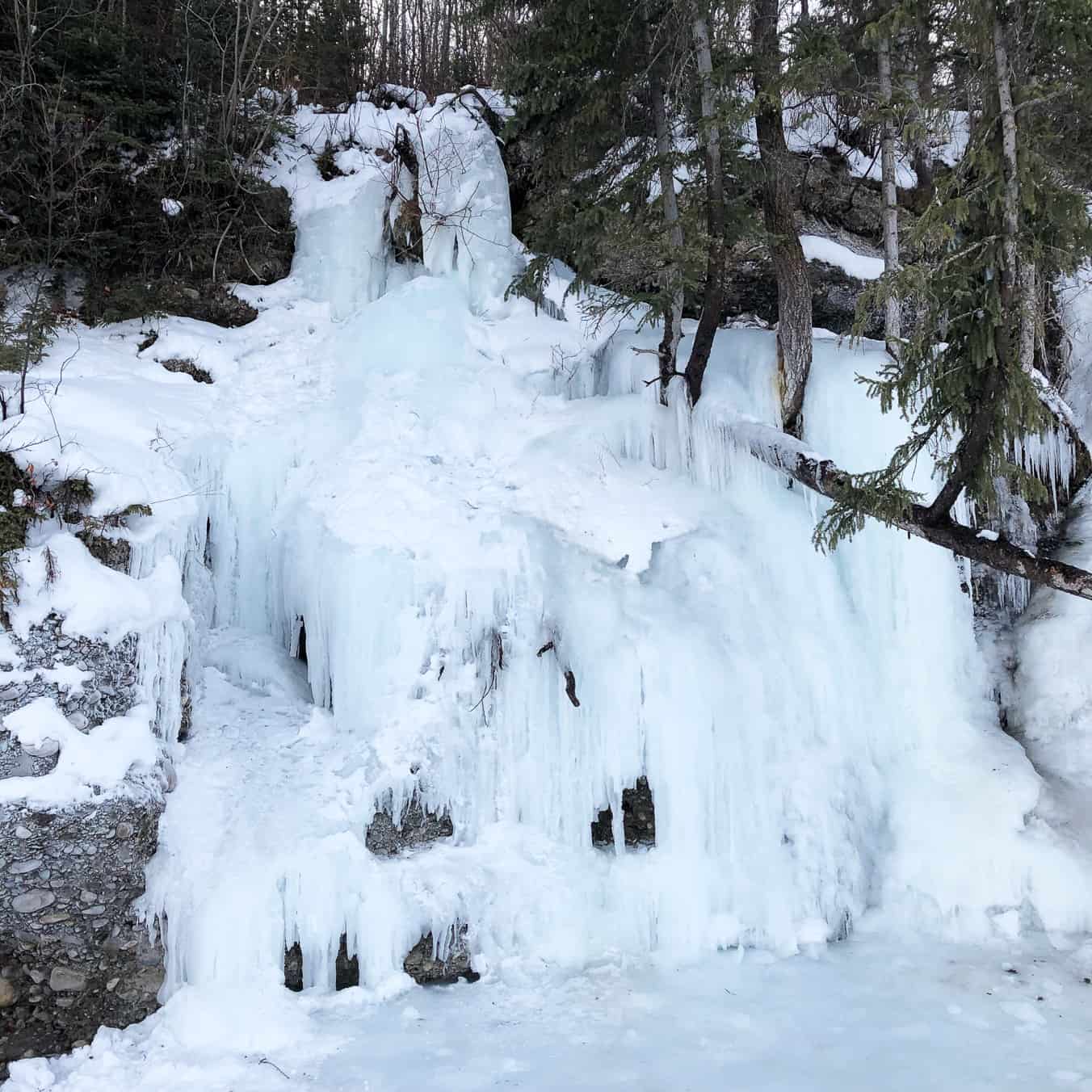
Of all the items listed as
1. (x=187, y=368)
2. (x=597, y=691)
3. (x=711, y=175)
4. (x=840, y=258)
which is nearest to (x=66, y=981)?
(x=597, y=691)

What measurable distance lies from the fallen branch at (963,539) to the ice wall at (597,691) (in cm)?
80

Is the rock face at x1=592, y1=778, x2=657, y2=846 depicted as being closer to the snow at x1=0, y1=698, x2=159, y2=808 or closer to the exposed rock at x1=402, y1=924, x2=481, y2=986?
the exposed rock at x1=402, y1=924, x2=481, y2=986

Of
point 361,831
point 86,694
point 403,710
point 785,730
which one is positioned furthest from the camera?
point 785,730

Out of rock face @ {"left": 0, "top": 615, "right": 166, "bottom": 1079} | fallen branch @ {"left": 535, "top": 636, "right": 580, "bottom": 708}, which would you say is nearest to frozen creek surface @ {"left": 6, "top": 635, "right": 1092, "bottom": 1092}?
rock face @ {"left": 0, "top": 615, "right": 166, "bottom": 1079}

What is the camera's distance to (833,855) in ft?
17.0

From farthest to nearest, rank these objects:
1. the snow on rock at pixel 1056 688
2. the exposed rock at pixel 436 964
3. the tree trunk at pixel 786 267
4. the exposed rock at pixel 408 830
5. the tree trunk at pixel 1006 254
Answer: the tree trunk at pixel 786 267
the snow on rock at pixel 1056 688
the exposed rock at pixel 408 830
the exposed rock at pixel 436 964
the tree trunk at pixel 1006 254

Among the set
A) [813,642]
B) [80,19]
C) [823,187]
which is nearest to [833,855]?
[813,642]

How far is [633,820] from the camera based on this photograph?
5.43 metres

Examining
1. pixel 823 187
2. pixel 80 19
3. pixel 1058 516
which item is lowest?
pixel 1058 516

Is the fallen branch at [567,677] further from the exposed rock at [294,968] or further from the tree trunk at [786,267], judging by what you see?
the tree trunk at [786,267]

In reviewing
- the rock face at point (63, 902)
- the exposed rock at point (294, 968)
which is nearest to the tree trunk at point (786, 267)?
the exposed rock at point (294, 968)

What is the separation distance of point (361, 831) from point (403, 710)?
2.57 feet

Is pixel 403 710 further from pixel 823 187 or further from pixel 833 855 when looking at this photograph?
pixel 823 187

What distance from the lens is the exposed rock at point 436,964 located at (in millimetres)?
4566
